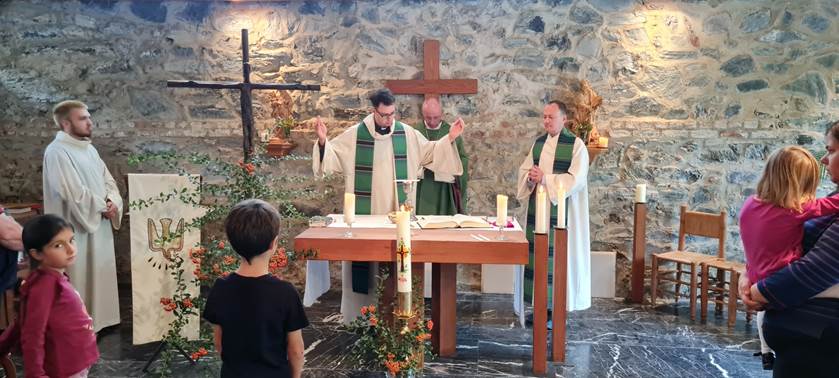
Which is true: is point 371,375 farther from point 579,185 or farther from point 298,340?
point 579,185

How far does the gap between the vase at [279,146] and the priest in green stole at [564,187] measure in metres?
2.03

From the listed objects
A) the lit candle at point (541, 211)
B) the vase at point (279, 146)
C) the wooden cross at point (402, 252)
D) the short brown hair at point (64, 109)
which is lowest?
the wooden cross at point (402, 252)

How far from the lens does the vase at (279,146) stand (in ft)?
16.6

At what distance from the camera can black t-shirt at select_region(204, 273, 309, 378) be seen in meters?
1.82

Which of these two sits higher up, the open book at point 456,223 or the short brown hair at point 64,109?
the short brown hair at point 64,109

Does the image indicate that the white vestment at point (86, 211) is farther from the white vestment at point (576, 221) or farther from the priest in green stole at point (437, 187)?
the white vestment at point (576, 221)

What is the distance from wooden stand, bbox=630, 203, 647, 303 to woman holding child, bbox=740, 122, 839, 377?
288cm

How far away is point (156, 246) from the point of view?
11.9 feet

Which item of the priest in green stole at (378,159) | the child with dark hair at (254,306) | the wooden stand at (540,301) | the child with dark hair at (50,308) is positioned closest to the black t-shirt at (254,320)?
the child with dark hair at (254,306)

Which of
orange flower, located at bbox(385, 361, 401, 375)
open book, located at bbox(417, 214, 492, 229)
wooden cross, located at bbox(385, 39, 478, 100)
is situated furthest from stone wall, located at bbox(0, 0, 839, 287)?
orange flower, located at bbox(385, 361, 401, 375)

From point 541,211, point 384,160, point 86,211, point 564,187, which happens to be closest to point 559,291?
point 541,211

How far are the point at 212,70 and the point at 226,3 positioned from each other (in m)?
0.61

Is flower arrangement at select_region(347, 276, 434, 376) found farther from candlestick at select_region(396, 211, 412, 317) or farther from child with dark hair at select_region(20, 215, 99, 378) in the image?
child with dark hair at select_region(20, 215, 99, 378)

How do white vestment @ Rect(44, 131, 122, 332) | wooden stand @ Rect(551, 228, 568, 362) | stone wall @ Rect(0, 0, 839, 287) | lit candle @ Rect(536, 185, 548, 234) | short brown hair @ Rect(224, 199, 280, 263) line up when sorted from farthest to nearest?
stone wall @ Rect(0, 0, 839, 287) < white vestment @ Rect(44, 131, 122, 332) < wooden stand @ Rect(551, 228, 568, 362) < lit candle @ Rect(536, 185, 548, 234) < short brown hair @ Rect(224, 199, 280, 263)
